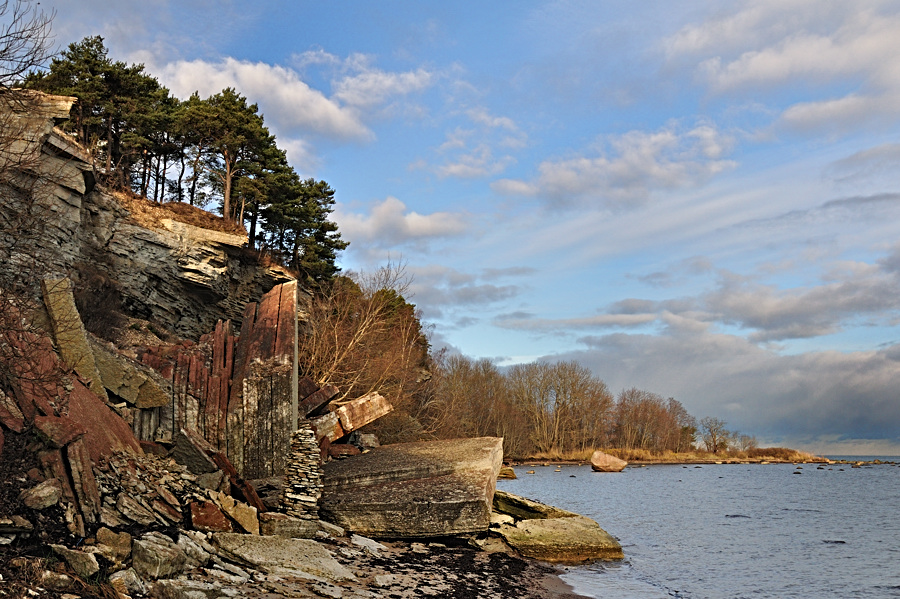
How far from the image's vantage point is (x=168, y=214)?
3067 centimetres

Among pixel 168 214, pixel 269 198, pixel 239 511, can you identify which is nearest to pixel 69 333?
pixel 239 511

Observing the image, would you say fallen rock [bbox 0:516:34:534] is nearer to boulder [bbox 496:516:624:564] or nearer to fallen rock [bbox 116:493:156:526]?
A: fallen rock [bbox 116:493:156:526]

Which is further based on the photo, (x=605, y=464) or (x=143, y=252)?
(x=605, y=464)

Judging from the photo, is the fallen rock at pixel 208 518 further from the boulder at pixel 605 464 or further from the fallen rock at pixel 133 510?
the boulder at pixel 605 464

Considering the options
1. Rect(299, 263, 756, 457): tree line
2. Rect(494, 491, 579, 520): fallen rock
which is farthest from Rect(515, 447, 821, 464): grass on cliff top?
Rect(494, 491, 579, 520): fallen rock

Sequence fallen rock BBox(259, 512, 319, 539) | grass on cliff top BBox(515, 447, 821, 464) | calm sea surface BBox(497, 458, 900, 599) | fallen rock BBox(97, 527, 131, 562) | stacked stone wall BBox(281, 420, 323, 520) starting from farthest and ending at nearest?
grass on cliff top BBox(515, 447, 821, 464) < calm sea surface BBox(497, 458, 900, 599) < stacked stone wall BBox(281, 420, 323, 520) < fallen rock BBox(259, 512, 319, 539) < fallen rock BBox(97, 527, 131, 562)

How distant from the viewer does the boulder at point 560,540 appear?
13844 mm

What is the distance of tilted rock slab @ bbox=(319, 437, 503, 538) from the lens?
12695 mm

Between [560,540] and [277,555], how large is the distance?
7.53 meters

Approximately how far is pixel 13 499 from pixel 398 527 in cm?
719

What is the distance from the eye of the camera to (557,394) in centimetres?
7281

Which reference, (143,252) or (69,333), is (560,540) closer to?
(69,333)

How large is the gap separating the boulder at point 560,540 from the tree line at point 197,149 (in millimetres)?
27283

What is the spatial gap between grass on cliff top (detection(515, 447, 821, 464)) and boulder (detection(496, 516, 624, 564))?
5521 centimetres
